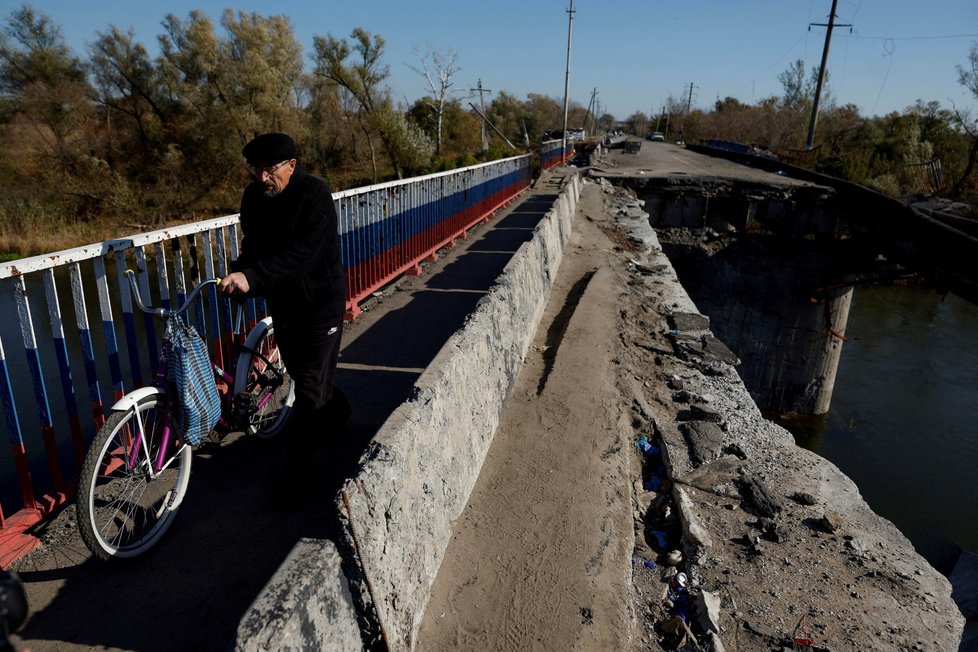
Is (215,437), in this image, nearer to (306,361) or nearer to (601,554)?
(306,361)

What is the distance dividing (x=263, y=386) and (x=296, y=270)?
1.18 m

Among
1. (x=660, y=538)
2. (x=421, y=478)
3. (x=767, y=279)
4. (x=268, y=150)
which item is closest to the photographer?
(x=421, y=478)

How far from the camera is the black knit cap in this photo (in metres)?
2.83

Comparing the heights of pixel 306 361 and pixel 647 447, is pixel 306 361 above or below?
above

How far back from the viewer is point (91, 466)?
253 cm

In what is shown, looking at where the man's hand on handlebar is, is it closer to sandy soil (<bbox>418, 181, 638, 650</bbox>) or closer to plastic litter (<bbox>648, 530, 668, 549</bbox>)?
sandy soil (<bbox>418, 181, 638, 650</bbox>)

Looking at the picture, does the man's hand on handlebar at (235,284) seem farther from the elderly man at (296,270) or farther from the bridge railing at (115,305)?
the bridge railing at (115,305)

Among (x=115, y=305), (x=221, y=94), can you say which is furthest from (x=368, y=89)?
(x=115, y=305)

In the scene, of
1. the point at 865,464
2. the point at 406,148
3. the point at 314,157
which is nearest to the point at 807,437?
the point at 865,464

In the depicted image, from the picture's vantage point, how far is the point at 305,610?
1.60 metres

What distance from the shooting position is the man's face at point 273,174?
2.87 meters

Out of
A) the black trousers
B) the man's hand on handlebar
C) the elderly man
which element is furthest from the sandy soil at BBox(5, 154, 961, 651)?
the man's hand on handlebar

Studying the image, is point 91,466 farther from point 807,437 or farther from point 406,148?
point 406,148

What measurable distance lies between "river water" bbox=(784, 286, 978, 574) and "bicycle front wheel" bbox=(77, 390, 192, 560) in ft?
36.6
